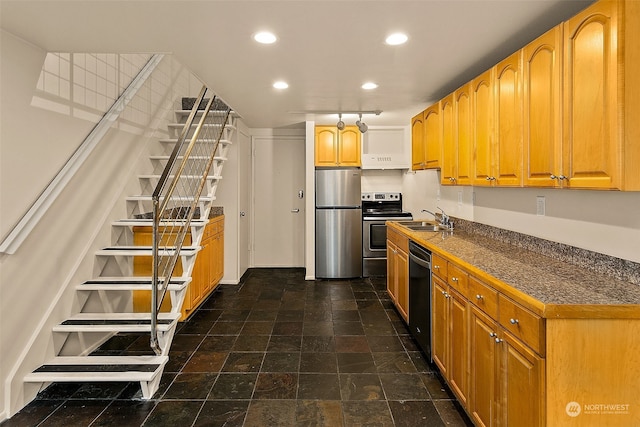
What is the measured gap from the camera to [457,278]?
2.16 metres

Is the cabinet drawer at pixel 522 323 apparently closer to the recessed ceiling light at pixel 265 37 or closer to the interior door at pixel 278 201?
the recessed ceiling light at pixel 265 37

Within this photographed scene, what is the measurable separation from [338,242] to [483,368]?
11.6 ft

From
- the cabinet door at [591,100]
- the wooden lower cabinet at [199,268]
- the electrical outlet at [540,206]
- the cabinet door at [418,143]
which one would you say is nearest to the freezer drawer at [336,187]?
the cabinet door at [418,143]

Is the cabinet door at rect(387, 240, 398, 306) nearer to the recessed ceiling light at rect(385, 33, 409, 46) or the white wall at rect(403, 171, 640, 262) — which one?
the white wall at rect(403, 171, 640, 262)

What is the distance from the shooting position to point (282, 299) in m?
4.43

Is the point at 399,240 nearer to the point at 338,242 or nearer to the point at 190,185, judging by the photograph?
the point at 338,242

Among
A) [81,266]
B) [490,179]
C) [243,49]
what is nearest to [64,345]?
[81,266]

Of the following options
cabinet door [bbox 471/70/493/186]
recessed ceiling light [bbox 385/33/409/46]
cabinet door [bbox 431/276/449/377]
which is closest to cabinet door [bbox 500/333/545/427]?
cabinet door [bbox 431/276/449/377]

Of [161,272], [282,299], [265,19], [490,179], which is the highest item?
[265,19]

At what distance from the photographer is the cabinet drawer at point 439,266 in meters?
2.40

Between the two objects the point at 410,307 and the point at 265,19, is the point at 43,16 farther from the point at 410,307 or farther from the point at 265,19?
the point at 410,307

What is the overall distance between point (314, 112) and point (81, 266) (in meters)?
3.00

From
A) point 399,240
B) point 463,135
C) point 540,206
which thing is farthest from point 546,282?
point 399,240

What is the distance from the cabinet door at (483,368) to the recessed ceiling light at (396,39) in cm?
168
